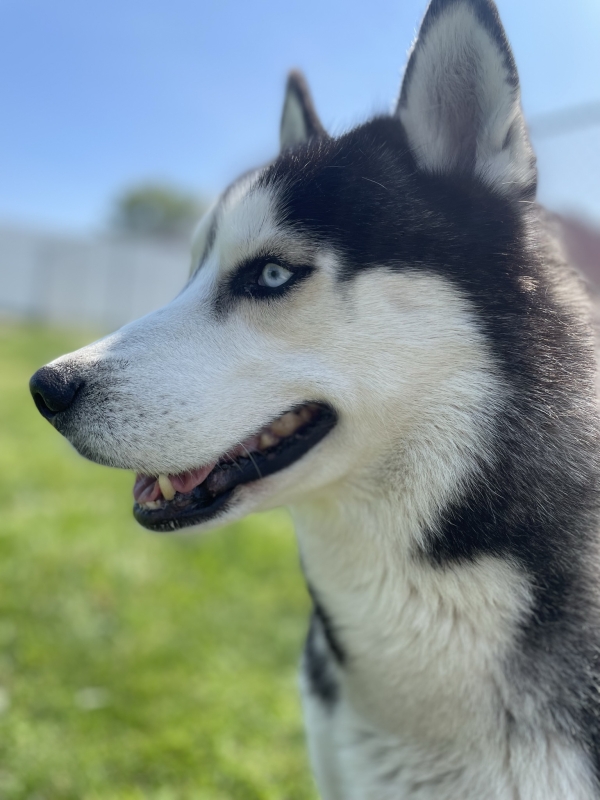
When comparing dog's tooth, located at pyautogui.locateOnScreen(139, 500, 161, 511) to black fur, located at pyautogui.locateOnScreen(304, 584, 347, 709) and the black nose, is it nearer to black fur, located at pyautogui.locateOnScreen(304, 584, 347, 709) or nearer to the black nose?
the black nose

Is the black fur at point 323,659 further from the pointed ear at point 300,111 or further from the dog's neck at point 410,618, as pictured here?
the pointed ear at point 300,111

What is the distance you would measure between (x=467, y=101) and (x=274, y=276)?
687 mm

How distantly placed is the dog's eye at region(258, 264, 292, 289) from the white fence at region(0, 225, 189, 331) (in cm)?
1764

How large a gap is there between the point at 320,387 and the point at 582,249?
122 inches

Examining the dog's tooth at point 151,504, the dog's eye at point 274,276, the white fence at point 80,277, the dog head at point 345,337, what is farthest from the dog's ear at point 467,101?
the white fence at point 80,277

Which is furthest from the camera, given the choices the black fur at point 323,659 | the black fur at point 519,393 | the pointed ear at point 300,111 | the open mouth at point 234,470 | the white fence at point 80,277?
the white fence at point 80,277

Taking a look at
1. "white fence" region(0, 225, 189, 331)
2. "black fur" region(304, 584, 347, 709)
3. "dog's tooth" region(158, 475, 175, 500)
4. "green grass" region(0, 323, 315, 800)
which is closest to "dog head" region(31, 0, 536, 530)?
"dog's tooth" region(158, 475, 175, 500)

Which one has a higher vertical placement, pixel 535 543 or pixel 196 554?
pixel 535 543

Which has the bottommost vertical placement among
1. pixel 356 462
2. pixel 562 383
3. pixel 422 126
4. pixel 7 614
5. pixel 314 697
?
pixel 7 614

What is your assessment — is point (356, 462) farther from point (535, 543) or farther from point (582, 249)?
point (582, 249)

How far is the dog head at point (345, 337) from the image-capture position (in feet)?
5.00

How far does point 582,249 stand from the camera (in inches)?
155

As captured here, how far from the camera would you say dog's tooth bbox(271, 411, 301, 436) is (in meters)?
1.63

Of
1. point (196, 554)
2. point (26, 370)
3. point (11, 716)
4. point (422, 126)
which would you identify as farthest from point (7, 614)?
point (26, 370)
